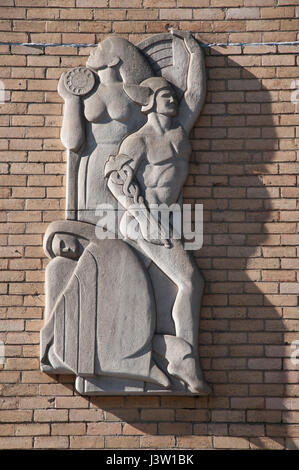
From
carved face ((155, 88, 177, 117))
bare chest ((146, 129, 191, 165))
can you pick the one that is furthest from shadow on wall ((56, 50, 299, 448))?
carved face ((155, 88, 177, 117))

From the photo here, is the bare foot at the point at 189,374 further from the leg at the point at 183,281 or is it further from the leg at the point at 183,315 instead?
the leg at the point at 183,281

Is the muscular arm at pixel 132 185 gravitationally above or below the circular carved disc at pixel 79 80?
below

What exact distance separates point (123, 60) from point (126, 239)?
107 centimetres

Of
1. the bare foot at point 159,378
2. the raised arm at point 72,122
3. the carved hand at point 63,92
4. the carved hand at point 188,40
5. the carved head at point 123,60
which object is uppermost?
the carved hand at point 188,40

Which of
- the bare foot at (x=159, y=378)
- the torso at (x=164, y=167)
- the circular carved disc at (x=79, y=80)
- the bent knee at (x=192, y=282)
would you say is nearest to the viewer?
the bare foot at (x=159, y=378)

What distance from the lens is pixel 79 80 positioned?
4.89 metres

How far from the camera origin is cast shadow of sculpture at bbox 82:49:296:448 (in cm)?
459

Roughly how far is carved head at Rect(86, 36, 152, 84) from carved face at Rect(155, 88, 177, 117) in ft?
0.52

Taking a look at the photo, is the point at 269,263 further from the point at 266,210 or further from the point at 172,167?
the point at 172,167

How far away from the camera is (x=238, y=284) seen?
4.74 metres

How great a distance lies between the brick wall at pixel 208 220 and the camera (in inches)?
181

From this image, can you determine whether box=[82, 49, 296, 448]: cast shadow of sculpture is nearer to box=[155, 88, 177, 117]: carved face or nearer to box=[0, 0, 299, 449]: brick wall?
box=[0, 0, 299, 449]: brick wall

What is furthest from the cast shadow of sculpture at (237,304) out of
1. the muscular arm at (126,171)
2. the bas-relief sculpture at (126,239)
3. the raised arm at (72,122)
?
the raised arm at (72,122)

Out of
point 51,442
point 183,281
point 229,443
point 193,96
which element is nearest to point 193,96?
point 193,96
